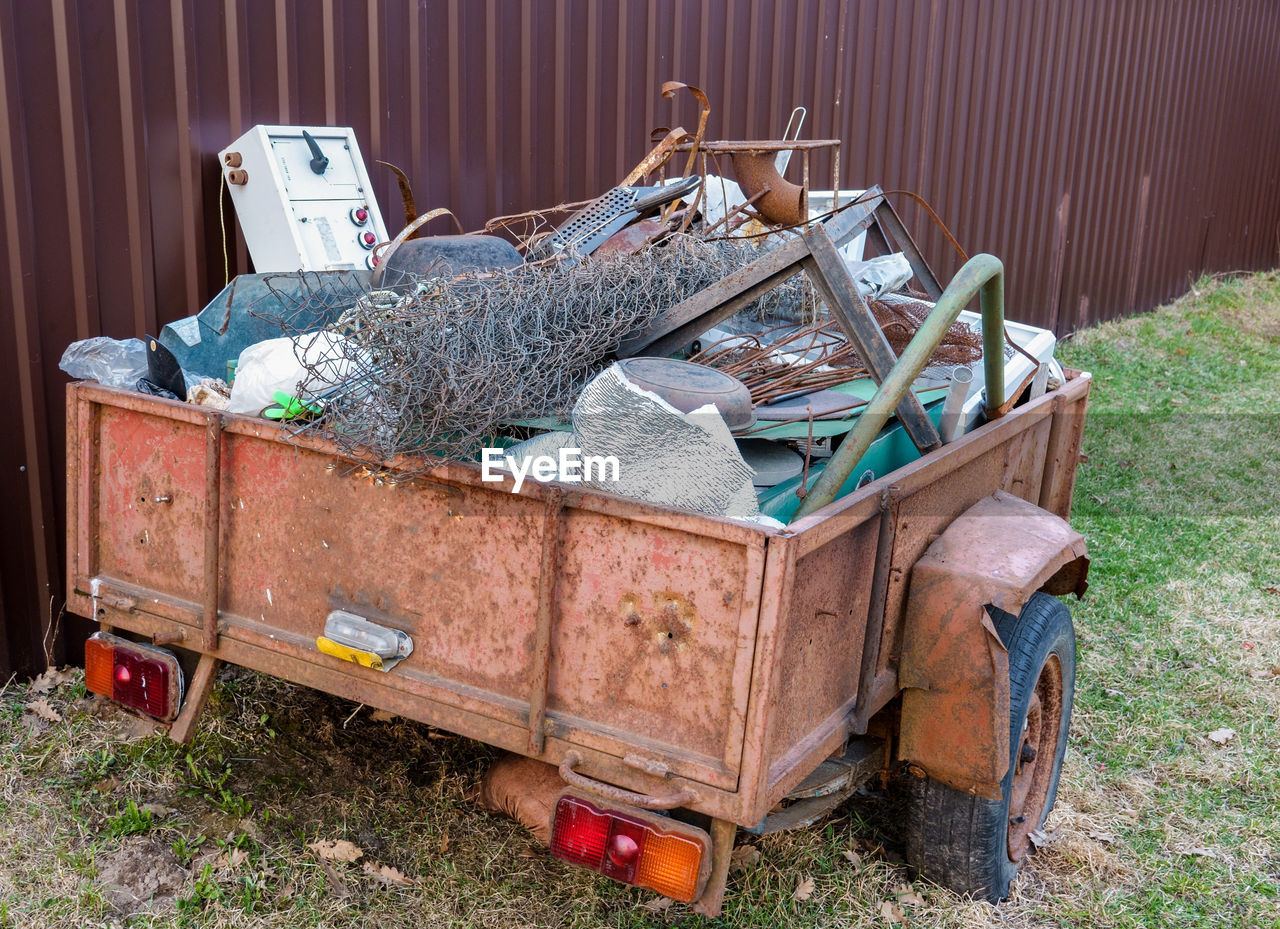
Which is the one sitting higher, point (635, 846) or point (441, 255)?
point (441, 255)

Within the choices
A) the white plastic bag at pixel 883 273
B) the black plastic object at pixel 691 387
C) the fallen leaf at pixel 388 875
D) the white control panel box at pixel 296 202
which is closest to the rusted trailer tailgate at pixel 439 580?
the black plastic object at pixel 691 387

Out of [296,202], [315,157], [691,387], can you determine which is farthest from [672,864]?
[315,157]

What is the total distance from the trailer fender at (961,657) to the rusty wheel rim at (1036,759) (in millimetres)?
408

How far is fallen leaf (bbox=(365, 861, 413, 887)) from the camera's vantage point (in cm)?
257

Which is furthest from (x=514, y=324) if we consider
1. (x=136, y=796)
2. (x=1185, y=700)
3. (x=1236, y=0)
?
(x=1236, y=0)

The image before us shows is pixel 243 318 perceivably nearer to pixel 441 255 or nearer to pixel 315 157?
pixel 441 255

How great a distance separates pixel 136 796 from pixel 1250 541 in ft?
15.8

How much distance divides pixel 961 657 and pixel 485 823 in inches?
50.6

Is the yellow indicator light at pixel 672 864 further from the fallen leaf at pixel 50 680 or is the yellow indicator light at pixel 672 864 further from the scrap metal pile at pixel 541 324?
the fallen leaf at pixel 50 680

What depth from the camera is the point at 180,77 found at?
352 centimetres

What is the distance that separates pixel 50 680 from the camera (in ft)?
11.2

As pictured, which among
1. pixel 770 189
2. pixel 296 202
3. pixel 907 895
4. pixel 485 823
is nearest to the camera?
pixel 907 895

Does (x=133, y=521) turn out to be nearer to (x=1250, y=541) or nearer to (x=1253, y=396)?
(x=1250, y=541)

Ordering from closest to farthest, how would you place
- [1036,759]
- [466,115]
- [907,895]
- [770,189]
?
[907,895] → [1036,759] → [770,189] → [466,115]
